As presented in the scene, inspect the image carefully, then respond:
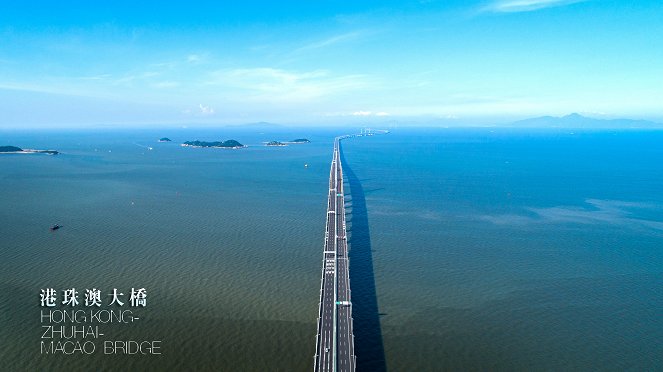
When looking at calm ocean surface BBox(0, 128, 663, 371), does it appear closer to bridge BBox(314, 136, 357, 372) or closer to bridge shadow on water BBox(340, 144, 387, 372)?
bridge shadow on water BBox(340, 144, 387, 372)

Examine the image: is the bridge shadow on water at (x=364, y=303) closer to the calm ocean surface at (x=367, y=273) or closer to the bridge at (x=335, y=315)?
the calm ocean surface at (x=367, y=273)

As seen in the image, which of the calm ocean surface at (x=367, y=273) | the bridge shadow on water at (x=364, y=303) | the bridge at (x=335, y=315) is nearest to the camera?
the bridge at (x=335, y=315)

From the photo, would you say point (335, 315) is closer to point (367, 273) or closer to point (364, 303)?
point (364, 303)

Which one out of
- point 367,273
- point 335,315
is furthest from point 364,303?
point 367,273

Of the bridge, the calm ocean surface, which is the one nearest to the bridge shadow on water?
the calm ocean surface

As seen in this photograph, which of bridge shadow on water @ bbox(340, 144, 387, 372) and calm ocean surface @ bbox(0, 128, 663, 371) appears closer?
bridge shadow on water @ bbox(340, 144, 387, 372)

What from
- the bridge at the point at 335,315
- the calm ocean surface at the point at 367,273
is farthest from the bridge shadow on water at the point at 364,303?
the bridge at the point at 335,315

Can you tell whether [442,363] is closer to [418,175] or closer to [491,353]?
[491,353]
